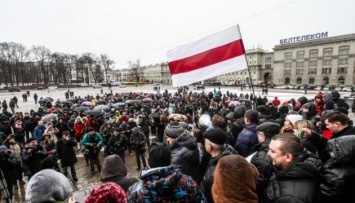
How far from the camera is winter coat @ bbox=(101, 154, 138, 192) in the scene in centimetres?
264

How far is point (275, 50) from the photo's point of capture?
3260 inches

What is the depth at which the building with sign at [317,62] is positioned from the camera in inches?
2589

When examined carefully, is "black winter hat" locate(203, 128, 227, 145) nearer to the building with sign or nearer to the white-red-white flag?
the white-red-white flag

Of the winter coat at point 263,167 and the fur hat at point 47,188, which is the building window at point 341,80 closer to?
the winter coat at point 263,167

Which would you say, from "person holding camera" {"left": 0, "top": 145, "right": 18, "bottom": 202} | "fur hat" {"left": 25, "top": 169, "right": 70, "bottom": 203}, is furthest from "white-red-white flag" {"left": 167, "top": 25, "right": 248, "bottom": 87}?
"person holding camera" {"left": 0, "top": 145, "right": 18, "bottom": 202}

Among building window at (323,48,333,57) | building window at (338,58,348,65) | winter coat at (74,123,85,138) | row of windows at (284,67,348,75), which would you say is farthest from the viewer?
building window at (323,48,333,57)

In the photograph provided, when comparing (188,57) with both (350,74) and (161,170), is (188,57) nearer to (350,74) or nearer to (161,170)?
(161,170)

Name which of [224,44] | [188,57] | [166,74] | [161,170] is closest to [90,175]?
[188,57]

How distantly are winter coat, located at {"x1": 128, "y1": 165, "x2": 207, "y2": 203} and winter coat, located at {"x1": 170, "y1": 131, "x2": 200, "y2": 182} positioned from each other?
1342 mm

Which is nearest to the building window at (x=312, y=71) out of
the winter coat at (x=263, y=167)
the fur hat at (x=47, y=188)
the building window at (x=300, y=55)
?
the building window at (x=300, y=55)

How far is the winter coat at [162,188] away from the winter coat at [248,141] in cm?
216

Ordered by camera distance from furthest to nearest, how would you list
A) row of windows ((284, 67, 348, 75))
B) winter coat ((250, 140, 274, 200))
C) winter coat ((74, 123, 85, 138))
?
row of windows ((284, 67, 348, 75)) → winter coat ((74, 123, 85, 138)) → winter coat ((250, 140, 274, 200))

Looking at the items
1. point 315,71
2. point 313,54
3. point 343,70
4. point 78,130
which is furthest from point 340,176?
point 313,54

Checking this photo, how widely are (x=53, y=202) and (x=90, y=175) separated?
605cm
